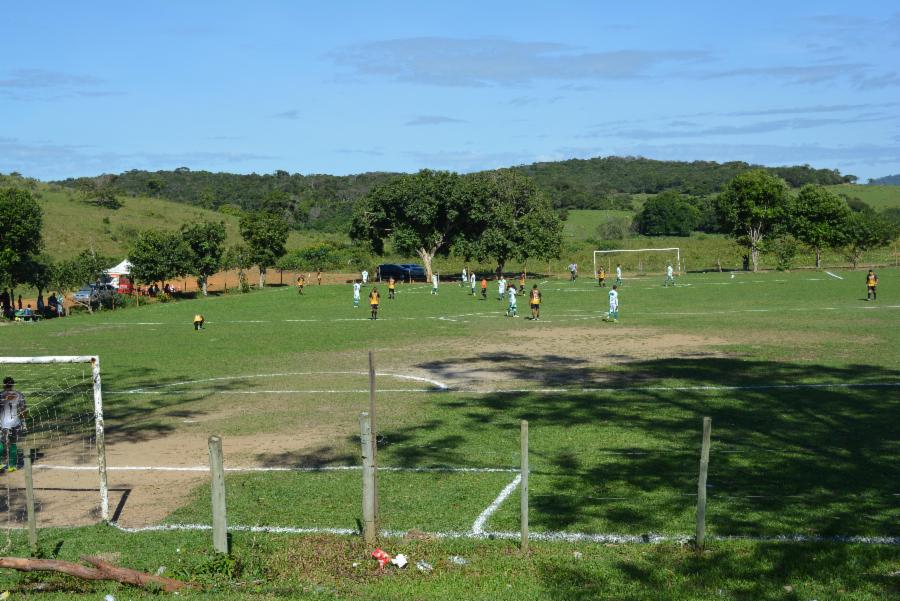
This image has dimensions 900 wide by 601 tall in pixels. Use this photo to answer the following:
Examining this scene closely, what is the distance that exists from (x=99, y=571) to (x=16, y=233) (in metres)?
53.3

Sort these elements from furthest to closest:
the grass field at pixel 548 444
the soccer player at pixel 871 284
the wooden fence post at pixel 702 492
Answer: the soccer player at pixel 871 284 < the grass field at pixel 548 444 < the wooden fence post at pixel 702 492

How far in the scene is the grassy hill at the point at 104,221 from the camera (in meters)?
95.7

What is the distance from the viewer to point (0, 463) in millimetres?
15555

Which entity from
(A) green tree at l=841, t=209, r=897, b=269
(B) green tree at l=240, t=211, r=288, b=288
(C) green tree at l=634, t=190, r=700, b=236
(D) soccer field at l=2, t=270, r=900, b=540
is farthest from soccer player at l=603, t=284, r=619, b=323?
(C) green tree at l=634, t=190, r=700, b=236

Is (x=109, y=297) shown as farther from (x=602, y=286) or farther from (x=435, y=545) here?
(x=435, y=545)

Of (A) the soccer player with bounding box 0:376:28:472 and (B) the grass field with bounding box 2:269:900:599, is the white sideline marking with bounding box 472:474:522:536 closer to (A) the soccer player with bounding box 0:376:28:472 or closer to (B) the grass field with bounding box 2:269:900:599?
(B) the grass field with bounding box 2:269:900:599

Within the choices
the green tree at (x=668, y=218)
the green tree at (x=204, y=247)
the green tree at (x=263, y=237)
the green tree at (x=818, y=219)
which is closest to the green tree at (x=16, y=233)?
the green tree at (x=204, y=247)

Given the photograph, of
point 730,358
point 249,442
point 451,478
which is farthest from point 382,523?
point 730,358

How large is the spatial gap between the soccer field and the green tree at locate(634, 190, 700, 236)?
96.0 m

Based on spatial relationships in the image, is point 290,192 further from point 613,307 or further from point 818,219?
point 613,307

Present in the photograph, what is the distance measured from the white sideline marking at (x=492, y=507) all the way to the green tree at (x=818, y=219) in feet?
254

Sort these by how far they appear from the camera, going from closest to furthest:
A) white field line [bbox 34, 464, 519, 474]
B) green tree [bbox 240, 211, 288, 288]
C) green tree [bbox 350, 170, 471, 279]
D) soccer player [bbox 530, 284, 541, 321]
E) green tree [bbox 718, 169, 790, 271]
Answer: white field line [bbox 34, 464, 519, 474] < soccer player [bbox 530, 284, 541, 321] < green tree [bbox 350, 170, 471, 279] < green tree [bbox 240, 211, 288, 288] < green tree [bbox 718, 169, 790, 271]

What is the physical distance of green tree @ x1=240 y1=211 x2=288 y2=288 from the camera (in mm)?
76875

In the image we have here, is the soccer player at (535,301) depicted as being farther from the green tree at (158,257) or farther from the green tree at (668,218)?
the green tree at (668,218)
